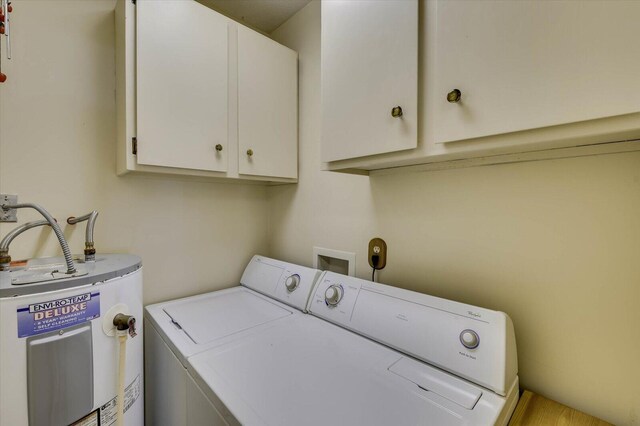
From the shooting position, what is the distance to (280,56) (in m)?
1.63

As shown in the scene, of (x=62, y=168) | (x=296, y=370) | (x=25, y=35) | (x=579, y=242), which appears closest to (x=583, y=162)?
(x=579, y=242)

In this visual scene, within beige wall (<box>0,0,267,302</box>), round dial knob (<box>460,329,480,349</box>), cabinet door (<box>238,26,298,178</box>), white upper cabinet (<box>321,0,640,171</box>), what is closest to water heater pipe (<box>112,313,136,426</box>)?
beige wall (<box>0,0,267,302</box>)

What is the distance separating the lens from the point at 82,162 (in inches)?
50.1

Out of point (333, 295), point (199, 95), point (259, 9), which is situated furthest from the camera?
point (259, 9)

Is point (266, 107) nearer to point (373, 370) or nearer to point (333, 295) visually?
point (333, 295)

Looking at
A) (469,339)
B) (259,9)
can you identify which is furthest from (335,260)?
(259,9)

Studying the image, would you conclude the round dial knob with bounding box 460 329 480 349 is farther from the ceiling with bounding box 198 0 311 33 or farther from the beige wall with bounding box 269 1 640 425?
the ceiling with bounding box 198 0 311 33

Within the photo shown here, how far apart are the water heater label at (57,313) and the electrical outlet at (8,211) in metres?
0.62

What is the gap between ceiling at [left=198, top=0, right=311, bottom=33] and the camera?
1629mm

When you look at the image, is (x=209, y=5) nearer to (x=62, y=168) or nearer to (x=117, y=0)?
(x=117, y=0)

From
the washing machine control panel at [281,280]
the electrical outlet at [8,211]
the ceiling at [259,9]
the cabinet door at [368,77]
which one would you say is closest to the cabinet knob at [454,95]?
the cabinet door at [368,77]

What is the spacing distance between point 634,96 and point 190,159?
1.41 m

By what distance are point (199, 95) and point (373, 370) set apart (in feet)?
4.49

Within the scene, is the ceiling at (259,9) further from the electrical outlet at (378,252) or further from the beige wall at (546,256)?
the electrical outlet at (378,252)
